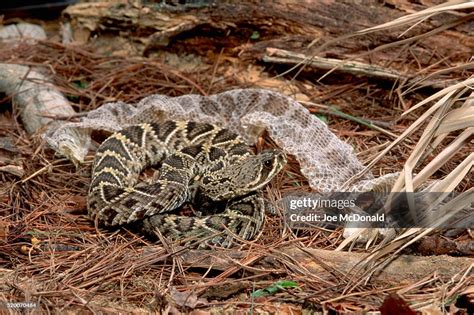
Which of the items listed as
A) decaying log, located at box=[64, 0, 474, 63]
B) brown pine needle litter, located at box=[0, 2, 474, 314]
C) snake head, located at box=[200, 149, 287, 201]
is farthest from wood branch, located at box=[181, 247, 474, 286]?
decaying log, located at box=[64, 0, 474, 63]

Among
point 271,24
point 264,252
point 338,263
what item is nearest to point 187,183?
point 264,252

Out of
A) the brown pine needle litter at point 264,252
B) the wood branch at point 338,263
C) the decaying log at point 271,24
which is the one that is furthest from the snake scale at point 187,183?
the decaying log at point 271,24

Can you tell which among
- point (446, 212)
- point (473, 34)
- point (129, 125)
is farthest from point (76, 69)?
point (446, 212)

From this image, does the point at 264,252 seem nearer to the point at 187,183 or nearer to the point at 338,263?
the point at 338,263

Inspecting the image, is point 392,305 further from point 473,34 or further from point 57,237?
point 473,34

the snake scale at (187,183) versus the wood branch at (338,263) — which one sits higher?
the wood branch at (338,263)

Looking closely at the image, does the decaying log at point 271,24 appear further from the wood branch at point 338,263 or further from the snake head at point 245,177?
the wood branch at point 338,263
